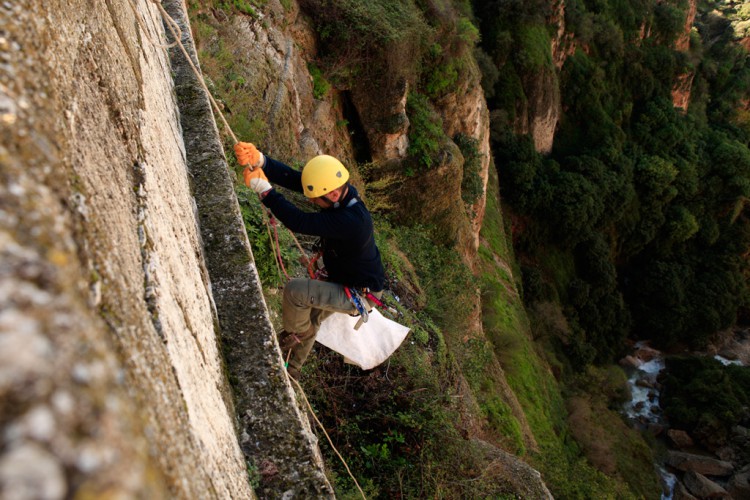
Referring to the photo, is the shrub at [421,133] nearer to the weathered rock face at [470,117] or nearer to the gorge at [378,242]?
the gorge at [378,242]

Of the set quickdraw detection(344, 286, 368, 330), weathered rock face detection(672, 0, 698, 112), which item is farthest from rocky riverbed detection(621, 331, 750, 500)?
quickdraw detection(344, 286, 368, 330)

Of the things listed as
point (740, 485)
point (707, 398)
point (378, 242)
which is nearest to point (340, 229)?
point (378, 242)

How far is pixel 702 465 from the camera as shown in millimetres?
18531

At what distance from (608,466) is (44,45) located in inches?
677

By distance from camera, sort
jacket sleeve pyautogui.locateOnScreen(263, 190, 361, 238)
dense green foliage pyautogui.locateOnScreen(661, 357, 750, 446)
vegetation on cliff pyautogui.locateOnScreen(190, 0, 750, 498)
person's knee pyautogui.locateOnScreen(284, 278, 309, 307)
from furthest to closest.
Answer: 1. dense green foliage pyautogui.locateOnScreen(661, 357, 750, 446)
2. vegetation on cliff pyautogui.locateOnScreen(190, 0, 750, 498)
3. person's knee pyautogui.locateOnScreen(284, 278, 309, 307)
4. jacket sleeve pyautogui.locateOnScreen(263, 190, 361, 238)

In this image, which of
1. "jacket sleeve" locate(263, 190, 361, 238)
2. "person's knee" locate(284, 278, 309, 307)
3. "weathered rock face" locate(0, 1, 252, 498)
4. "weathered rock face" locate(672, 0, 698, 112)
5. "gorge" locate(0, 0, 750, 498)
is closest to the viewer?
"weathered rock face" locate(0, 1, 252, 498)

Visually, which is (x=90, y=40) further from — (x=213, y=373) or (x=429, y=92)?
(x=429, y=92)

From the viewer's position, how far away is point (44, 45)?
3.13 feet

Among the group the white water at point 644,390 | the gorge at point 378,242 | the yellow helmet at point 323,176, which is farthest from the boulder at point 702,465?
the yellow helmet at point 323,176

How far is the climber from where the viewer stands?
2934 mm

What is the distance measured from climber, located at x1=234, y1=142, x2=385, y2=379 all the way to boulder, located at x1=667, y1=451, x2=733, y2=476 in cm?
2094

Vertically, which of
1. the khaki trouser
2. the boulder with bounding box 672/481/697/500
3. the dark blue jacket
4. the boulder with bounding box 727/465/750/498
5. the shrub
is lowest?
the boulder with bounding box 672/481/697/500

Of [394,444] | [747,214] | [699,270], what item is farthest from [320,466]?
[747,214]

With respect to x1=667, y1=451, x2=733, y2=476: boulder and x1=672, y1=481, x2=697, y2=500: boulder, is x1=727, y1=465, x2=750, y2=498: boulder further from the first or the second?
x1=672, y1=481, x2=697, y2=500: boulder
